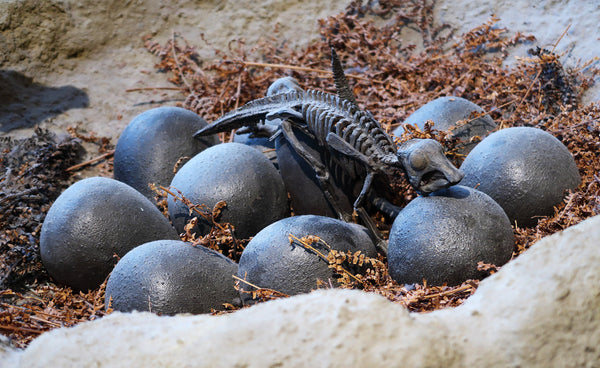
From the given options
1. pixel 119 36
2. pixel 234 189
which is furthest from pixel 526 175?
pixel 119 36

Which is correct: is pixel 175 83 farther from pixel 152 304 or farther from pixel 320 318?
pixel 320 318

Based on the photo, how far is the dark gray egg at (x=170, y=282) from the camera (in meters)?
2.87

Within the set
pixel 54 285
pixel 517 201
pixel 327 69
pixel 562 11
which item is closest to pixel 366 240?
pixel 517 201

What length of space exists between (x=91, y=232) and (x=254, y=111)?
139cm

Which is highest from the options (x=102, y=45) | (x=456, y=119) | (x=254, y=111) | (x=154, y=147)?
(x=456, y=119)

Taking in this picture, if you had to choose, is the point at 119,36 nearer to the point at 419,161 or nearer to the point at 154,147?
the point at 154,147

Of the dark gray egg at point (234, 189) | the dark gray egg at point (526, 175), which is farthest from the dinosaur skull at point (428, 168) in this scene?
the dark gray egg at point (234, 189)

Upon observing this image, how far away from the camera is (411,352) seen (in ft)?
5.95

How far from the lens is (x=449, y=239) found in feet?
→ 8.93

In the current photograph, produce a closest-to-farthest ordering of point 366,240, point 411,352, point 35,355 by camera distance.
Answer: point 411,352 < point 35,355 < point 366,240

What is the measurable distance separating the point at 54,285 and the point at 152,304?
4.10 feet

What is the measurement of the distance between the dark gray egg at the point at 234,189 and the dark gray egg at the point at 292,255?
44 cm

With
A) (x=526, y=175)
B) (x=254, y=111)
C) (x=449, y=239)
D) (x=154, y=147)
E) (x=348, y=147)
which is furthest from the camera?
(x=154, y=147)

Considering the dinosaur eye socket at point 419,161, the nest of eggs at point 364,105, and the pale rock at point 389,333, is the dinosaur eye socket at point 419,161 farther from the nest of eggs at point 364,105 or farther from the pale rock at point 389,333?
the pale rock at point 389,333
